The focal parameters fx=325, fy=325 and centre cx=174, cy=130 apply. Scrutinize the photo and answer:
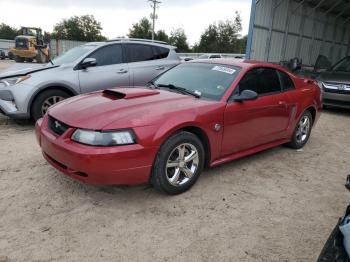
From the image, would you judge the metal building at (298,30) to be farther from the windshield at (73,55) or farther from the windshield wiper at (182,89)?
the windshield wiper at (182,89)

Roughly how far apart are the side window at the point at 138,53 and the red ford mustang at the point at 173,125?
2.41 metres

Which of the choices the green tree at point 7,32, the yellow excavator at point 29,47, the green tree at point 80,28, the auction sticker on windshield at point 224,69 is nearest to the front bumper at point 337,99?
the auction sticker on windshield at point 224,69

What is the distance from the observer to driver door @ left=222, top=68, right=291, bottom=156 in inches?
157

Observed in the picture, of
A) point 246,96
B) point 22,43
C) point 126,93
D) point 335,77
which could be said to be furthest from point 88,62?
point 22,43

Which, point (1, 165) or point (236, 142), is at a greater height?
point (236, 142)

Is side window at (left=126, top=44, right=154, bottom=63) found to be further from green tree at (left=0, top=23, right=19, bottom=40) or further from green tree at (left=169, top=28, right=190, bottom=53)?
green tree at (left=0, top=23, right=19, bottom=40)

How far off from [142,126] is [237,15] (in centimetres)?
6145

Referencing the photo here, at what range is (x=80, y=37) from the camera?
3108 inches

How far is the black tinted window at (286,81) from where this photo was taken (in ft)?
16.4

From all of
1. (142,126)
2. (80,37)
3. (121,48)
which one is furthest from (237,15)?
(142,126)

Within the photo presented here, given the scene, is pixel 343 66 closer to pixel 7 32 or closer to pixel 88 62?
pixel 88 62

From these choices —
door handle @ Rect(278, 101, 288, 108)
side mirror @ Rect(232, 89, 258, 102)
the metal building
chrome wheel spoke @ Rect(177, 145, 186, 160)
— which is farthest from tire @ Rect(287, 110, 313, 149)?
the metal building

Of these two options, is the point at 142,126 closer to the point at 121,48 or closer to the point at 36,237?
the point at 36,237

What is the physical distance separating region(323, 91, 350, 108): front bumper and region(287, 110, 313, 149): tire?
394 cm
